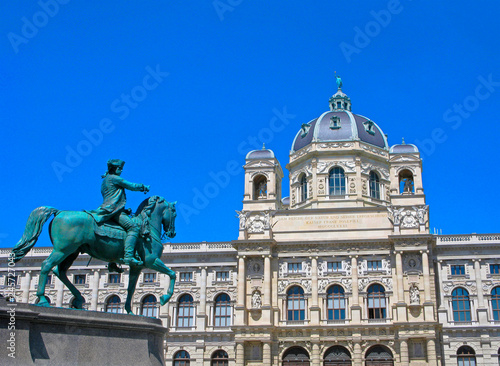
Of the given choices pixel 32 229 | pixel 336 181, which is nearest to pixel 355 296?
pixel 336 181

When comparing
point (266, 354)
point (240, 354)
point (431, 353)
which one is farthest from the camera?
point (240, 354)

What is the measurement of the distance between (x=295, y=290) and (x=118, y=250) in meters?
36.5

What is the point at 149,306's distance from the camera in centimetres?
5441

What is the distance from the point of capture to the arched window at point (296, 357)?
48906 mm

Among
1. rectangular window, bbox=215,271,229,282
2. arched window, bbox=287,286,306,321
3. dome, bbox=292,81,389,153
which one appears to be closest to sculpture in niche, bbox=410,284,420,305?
arched window, bbox=287,286,306,321

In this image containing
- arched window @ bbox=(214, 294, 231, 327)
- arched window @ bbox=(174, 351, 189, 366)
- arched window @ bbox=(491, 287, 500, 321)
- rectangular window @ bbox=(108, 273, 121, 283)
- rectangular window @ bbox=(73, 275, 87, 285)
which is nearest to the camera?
arched window @ bbox=(491, 287, 500, 321)

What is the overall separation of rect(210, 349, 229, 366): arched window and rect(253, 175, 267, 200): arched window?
14.5 meters

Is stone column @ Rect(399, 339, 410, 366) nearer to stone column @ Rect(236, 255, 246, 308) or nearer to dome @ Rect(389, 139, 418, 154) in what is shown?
stone column @ Rect(236, 255, 246, 308)

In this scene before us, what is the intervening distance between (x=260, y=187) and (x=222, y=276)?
9.35 metres

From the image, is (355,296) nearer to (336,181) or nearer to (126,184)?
(336,181)

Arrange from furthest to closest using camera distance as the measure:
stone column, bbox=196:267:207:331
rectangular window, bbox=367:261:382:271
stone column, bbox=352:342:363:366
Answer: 1. stone column, bbox=196:267:207:331
2. rectangular window, bbox=367:261:382:271
3. stone column, bbox=352:342:363:366

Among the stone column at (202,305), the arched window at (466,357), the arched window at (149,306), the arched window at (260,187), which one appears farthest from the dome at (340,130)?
the arched window at (466,357)

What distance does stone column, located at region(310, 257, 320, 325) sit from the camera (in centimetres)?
4953

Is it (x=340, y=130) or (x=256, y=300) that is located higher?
(x=340, y=130)
